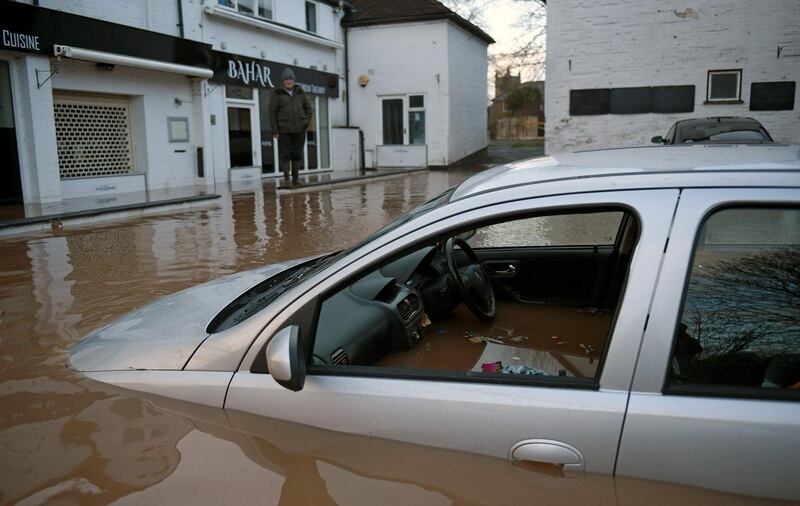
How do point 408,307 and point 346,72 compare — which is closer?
point 408,307

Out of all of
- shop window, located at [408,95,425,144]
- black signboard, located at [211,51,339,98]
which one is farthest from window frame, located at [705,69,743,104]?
black signboard, located at [211,51,339,98]

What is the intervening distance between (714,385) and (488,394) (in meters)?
0.61

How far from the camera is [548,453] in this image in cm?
181

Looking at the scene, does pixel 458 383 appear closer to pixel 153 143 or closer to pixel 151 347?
pixel 151 347

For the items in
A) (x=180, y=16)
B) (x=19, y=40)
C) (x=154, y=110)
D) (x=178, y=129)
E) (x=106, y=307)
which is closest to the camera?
(x=106, y=307)

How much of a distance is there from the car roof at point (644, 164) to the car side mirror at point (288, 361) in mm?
703

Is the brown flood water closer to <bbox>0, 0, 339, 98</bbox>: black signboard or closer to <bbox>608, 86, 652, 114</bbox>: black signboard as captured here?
<bbox>0, 0, 339, 98</bbox>: black signboard

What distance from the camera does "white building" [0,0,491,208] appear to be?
12.3m

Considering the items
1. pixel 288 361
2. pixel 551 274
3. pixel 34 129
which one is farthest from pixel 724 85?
pixel 288 361

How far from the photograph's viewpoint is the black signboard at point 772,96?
16.6 m

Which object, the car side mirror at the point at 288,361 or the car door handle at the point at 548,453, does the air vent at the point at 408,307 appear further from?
the car door handle at the point at 548,453

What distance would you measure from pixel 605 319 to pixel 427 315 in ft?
2.39

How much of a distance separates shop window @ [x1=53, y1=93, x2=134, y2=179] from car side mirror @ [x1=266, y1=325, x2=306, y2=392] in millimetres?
13255

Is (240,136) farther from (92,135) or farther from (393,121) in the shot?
(393,121)
